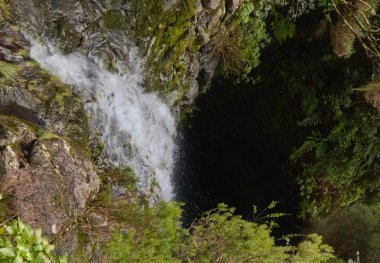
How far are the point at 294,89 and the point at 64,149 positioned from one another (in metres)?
4.03

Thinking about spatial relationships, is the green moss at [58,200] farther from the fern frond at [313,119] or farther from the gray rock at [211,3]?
the fern frond at [313,119]

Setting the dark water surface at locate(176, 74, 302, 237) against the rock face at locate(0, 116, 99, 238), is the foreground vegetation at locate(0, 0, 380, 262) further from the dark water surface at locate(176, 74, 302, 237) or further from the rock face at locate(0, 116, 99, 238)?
the rock face at locate(0, 116, 99, 238)

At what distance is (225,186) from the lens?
22.8ft

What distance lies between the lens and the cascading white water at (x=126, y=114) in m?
4.34

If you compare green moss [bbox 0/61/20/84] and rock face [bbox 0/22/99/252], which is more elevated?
green moss [bbox 0/61/20/84]

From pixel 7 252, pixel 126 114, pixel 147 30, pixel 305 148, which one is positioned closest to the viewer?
pixel 7 252

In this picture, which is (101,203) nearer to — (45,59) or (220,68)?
(45,59)

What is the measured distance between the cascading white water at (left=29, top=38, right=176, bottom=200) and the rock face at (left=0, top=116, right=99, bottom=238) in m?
1.20

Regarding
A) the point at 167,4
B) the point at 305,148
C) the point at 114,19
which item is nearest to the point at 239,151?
the point at 305,148

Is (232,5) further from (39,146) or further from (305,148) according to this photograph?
(39,146)

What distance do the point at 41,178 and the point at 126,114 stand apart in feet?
7.56

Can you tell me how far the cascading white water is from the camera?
14.2 ft

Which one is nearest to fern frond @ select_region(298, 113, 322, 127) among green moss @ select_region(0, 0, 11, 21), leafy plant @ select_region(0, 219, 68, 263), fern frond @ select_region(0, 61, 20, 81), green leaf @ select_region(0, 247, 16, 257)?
fern frond @ select_region(0, 61, 20, 81)

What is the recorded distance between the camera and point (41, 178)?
2918 mm
